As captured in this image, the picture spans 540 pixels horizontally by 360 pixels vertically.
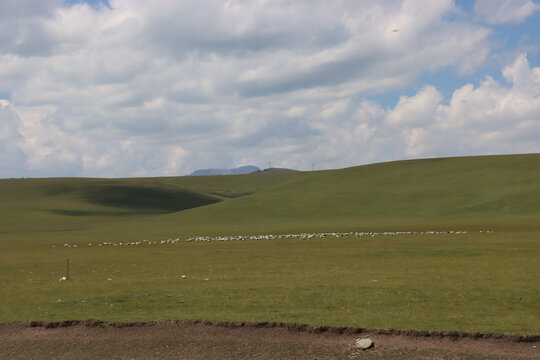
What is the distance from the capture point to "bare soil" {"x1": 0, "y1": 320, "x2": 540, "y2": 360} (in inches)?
587

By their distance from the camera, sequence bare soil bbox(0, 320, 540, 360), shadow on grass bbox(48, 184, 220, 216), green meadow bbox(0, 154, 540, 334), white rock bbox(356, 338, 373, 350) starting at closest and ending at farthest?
1. bare soil bbox(0, 320, 540, 360)
2. white rock bbox(356, 338, 373, 350)
3. green meadow bbox(0, 154, 540, 334)
4. shadow on grass bbox(48, 184, 220, 216)

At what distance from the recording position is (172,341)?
649 inches

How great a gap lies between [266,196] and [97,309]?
10298 cm

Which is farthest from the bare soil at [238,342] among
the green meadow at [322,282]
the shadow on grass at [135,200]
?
the shadow on grass at [135,200]

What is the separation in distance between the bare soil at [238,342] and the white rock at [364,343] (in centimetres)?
14

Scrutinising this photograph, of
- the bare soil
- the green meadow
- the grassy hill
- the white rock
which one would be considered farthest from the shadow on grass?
the white rock

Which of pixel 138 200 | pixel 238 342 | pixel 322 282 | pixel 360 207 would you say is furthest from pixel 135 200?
pixel 238 342

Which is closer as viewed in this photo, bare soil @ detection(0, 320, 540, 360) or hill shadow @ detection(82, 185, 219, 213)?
bare soil @ detection(0, 320, 540, 360)

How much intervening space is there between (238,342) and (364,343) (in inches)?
145

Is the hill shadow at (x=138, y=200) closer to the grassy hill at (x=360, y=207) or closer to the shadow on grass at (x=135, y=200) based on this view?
the shadow on grass at (x=135, y=200)

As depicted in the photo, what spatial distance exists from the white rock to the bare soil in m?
0.14

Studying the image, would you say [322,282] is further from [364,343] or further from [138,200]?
[138,200]

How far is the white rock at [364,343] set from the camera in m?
15.2

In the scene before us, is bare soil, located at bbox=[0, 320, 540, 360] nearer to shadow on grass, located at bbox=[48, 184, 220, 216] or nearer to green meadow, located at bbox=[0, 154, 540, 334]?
green meadow, located at bbox=[0, 154, 540, 334]
